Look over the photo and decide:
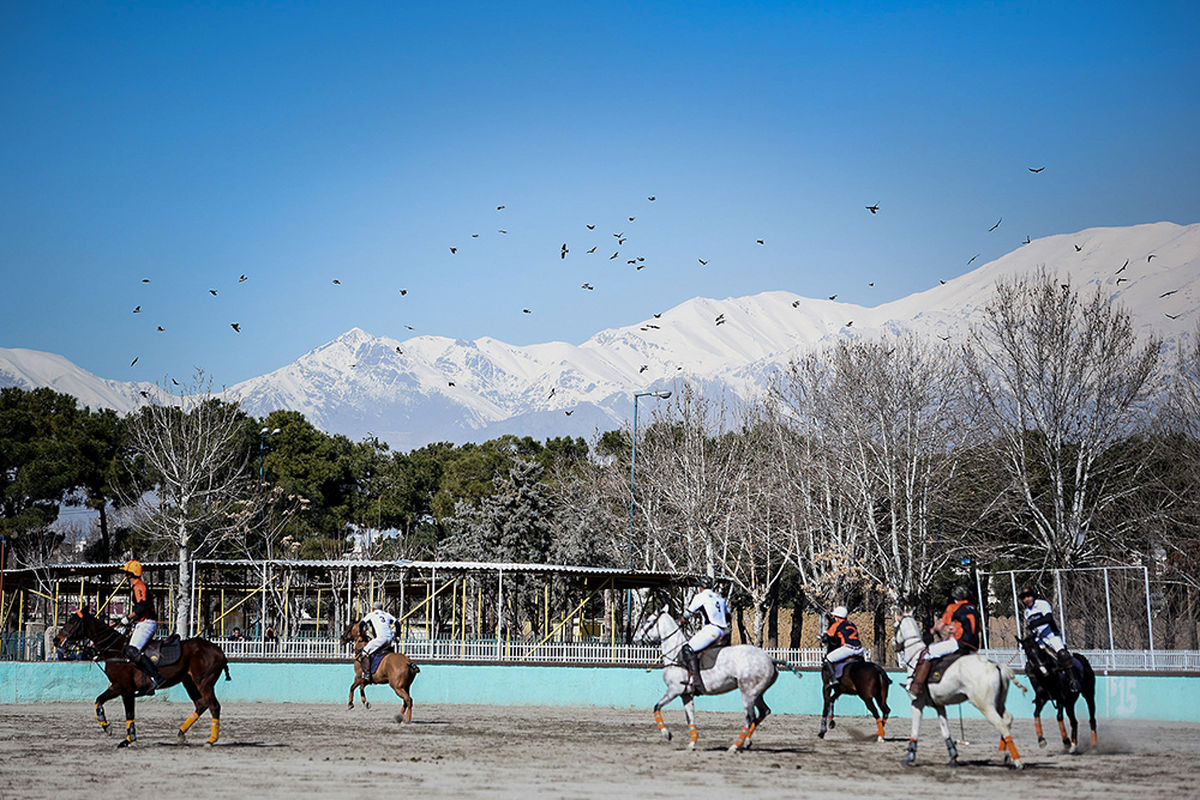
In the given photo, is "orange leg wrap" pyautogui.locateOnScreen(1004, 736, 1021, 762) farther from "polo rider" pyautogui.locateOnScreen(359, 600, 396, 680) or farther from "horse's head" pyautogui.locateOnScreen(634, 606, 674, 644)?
"polo rider" pyautogui.locateOnScreen(359, 600, 396, 680)

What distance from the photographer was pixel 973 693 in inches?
567

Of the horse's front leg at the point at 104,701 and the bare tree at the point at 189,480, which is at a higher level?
the bare tree at the point at 189,480

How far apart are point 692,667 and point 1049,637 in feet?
16.1

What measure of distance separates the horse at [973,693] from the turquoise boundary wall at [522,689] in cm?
1057

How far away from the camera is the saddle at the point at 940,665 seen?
14719 millimetres

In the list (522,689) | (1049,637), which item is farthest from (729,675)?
(522,689)

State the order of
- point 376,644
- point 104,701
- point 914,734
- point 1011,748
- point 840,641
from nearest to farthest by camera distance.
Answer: point 1011,748 < point 914,734 < point 104,701 < point 840,641 < point 376,644

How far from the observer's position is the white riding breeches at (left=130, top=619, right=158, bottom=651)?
1689cm

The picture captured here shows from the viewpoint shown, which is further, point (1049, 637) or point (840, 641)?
point (840, 641)

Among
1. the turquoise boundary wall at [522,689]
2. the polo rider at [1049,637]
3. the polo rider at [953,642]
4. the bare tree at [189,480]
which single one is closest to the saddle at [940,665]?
the polo rider at [953,642]

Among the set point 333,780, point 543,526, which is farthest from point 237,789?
point 543,526

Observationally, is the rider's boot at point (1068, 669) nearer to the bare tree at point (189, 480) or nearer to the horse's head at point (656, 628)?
the horse's head at point (656, 628)

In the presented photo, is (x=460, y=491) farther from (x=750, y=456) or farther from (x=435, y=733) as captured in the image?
(x=435, y=733)

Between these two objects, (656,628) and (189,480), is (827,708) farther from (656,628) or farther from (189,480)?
(189,480)
